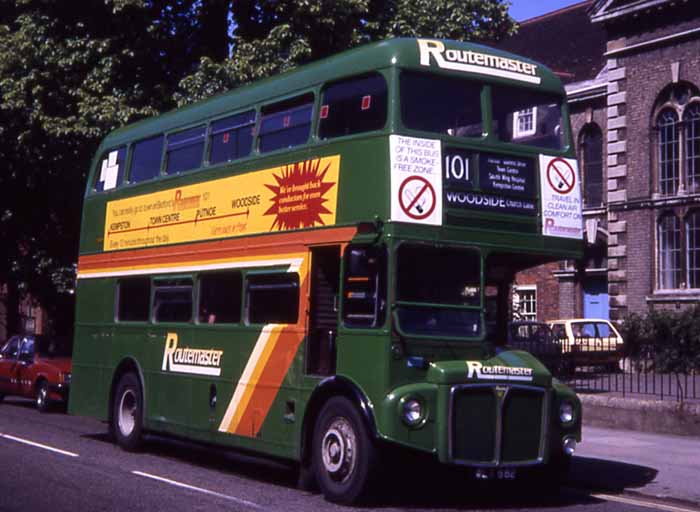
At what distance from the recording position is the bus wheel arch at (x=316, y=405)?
1107 centimetres

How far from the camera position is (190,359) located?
47.7ft

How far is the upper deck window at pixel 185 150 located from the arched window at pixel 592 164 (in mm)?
22749

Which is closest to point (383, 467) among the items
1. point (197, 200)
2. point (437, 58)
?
point (437, 58)

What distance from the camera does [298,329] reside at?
1216 centimetres

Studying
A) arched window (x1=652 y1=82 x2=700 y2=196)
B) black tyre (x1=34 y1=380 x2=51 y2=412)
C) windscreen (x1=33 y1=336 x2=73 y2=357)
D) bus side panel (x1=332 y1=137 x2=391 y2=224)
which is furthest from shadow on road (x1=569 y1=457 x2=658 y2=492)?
arched window (x1=652 y1=82 x2=700 y2=196)

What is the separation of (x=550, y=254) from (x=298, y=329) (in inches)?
115

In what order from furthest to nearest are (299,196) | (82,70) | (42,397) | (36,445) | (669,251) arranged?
(669,251), (82,70), (42,397), (36,445), (299,196)

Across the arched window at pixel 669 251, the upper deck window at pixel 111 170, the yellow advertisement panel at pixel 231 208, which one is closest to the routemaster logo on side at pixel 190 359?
the yellow advertisement panel at pixel 231 208

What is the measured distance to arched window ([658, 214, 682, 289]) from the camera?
94.7 feet

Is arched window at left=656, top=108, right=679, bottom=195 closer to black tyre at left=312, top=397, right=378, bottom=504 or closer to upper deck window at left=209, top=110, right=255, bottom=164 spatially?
upper deck window at left=209, top=110, right=255, bottom=164

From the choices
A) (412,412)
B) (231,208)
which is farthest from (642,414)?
(412,412)

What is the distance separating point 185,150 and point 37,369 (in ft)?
32.9

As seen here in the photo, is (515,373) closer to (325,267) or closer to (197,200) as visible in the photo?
(325,267)

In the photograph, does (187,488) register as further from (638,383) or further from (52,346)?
(52,346)
